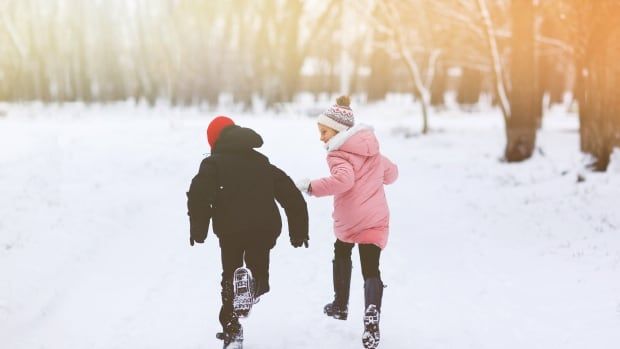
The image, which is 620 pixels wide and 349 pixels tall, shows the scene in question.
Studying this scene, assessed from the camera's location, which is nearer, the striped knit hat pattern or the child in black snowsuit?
the child in black snowsuit

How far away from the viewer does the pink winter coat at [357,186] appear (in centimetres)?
459

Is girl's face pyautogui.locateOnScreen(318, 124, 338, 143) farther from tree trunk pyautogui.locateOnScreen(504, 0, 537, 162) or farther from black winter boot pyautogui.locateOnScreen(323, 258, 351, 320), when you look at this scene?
tree trunk pyautogui.locateOnScreen(504, 0, 537, 162)

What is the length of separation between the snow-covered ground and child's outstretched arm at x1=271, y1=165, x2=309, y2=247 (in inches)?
33.9

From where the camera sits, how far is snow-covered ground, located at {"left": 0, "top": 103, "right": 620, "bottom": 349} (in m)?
5.29

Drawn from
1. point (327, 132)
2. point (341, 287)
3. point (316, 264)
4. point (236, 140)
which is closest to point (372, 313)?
point (341, 287)

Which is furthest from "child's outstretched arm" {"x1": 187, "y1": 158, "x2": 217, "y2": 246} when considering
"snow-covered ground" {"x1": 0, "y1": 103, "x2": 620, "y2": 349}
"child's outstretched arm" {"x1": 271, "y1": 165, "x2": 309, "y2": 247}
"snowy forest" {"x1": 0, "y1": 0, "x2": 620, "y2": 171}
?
"snowy forest" {"x1": 0, "y1": 0, "x2": 620, "y2": 171}

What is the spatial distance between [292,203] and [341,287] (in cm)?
87

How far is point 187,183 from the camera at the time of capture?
12742 millimetres

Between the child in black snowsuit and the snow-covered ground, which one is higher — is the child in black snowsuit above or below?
above

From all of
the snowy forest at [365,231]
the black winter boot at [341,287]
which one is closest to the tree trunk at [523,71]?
the snowy forest at [365,231]

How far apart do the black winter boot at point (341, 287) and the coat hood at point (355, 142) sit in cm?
95

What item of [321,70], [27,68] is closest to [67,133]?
[27,68]

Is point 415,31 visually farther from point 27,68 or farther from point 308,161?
point 27,68

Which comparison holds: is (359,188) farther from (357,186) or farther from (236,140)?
(236,140)
